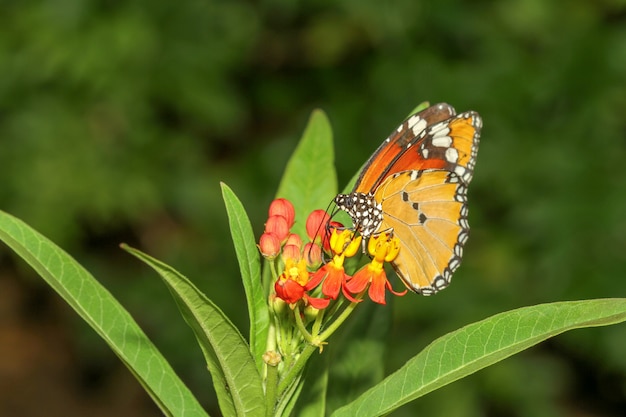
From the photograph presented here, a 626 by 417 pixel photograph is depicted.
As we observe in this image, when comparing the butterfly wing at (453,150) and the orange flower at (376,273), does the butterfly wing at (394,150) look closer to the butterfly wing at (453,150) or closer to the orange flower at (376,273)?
the butterfly wing at (453,150)

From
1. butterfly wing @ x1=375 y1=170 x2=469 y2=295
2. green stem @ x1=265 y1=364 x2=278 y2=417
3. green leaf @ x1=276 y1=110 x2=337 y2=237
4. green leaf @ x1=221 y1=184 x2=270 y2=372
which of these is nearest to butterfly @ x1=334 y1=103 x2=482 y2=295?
butterfly wing @ x1=375 y1=170 x2=469 y2=295

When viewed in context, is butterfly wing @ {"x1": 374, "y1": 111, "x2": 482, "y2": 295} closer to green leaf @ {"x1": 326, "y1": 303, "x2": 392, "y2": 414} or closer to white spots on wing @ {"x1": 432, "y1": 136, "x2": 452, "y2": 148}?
white spots on wing @ {"x1": 432, "y1": 136, "x2": 452, "y2": 148}

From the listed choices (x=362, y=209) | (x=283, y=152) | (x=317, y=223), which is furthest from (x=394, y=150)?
(x=283, y=152)

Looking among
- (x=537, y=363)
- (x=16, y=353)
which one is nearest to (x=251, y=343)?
(x=537, y=363)

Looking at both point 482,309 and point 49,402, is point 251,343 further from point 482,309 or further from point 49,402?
point 49,402

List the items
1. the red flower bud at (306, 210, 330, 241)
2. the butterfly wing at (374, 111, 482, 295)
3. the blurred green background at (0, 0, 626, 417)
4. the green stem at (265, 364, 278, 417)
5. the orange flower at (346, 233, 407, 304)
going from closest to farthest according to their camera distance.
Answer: the green stem at (265, 364, 278, 417), the orange flower at (346, 233, 407, 304), the red flower bud at (306, 210, 330, 241), the butterfly wing at (374, 111, 482, 295), the blurred green background at (0, 0, 626, 417)
